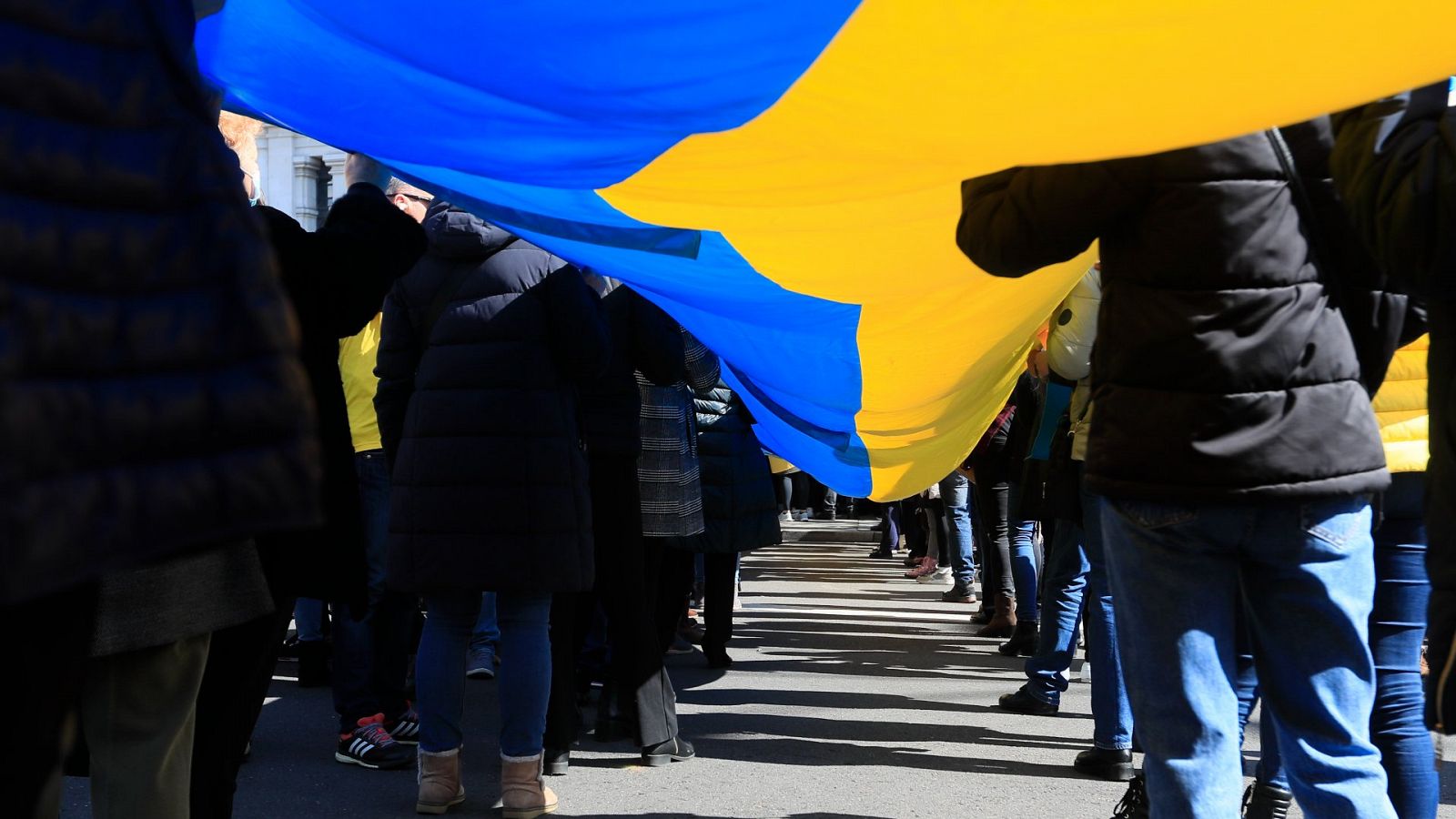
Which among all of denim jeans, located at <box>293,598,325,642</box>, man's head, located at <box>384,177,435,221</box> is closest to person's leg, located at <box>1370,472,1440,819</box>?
man's head, located at <box>384,177,435,221</box>

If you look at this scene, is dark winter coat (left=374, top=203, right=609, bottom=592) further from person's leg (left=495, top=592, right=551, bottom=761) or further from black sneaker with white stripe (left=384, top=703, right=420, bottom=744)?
black sneaker with white stripe (left=384, top=703, right=420, bottom=744)

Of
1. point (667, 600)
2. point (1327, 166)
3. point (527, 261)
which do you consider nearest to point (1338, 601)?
point (1327, 166)

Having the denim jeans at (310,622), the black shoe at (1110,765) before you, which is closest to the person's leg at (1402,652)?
the black shoe at (1110,765)

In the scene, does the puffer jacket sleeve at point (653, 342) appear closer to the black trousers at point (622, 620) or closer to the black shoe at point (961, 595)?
the black trousers at point (622, 620)

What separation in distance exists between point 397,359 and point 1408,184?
11.1 feet

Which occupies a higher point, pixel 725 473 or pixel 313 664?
pixel 725 473

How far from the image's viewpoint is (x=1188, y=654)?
2.63 meters

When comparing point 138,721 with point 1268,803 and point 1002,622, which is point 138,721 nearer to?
point 1268,803

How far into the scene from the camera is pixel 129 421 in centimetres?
161

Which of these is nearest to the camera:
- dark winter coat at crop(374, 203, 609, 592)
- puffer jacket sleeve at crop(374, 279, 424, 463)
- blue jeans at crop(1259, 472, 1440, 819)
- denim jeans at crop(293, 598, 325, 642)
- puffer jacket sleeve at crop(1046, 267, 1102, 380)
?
blue jeans at crop(1259, 472, 1440, 819)

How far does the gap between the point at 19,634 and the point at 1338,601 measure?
2.14 meters

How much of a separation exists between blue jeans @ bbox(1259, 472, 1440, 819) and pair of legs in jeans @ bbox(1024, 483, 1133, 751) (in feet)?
4.09

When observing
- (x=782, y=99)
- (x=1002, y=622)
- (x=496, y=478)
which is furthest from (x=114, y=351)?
(x=1002, y=622)

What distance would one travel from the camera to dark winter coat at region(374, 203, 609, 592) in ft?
14.5
